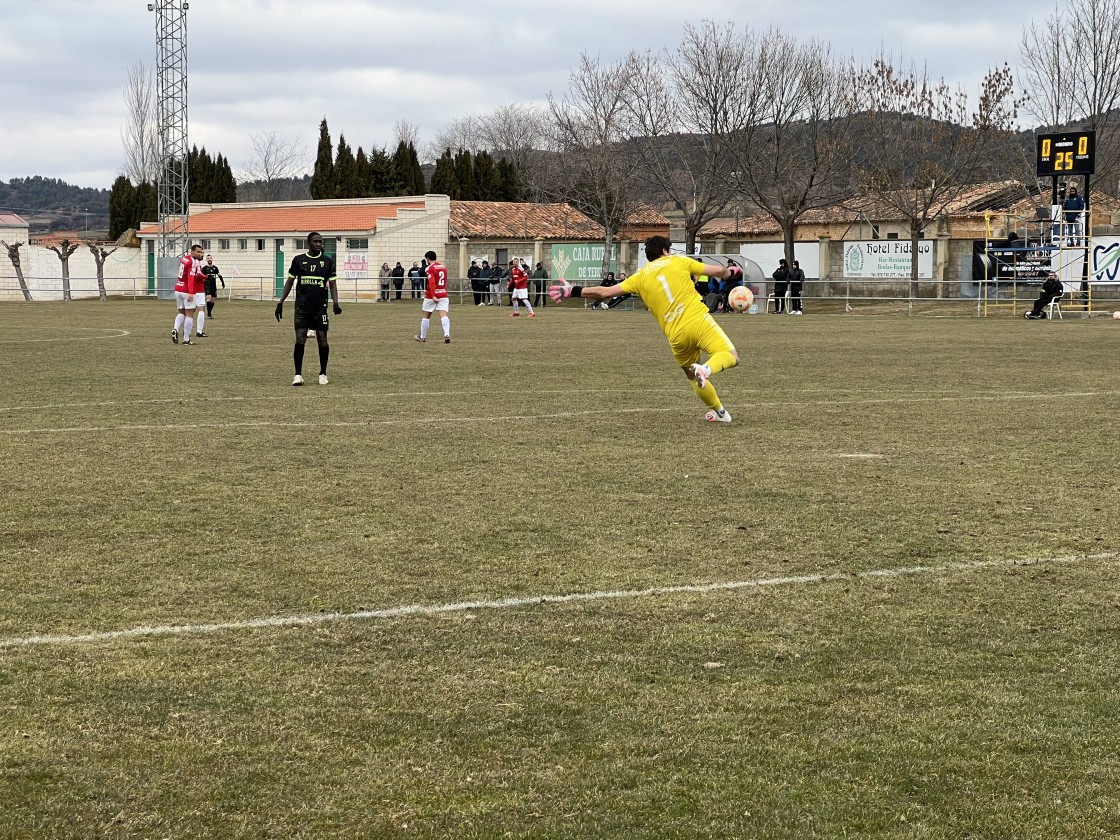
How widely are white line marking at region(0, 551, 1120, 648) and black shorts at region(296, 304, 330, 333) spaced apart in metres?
11.0

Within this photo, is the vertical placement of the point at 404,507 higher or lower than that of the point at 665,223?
lower

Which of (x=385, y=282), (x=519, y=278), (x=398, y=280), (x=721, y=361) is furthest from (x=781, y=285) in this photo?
(x=721, y=361)

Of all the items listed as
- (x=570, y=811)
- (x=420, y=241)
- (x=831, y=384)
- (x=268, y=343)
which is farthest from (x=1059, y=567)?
(x=420, y=241)

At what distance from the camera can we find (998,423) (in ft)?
43.9

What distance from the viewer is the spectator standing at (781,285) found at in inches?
1716

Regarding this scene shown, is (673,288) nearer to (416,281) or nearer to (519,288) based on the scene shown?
(519,288)

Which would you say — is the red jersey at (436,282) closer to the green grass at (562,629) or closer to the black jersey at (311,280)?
the black jersey at (311,280)

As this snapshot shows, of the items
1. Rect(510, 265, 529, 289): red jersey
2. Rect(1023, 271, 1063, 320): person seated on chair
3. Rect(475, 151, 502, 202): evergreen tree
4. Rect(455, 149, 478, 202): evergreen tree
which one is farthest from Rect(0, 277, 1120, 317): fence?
Rect(475, 151, 502, 202): evergreen tree

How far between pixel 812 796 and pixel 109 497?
620cm

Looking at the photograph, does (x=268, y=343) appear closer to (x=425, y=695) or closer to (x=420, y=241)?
(x=425, y=695)

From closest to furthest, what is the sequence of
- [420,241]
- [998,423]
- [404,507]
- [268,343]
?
[404,507], [998,423], [268,343], [420,241]

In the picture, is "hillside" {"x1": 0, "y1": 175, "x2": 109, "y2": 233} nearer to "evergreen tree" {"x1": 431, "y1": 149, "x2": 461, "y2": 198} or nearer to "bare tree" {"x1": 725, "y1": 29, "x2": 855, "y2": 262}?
"evergreen tree" {"x1": 431, "y1": 149, "x2": 461, "y2": 198}

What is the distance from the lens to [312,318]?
17.0 metres

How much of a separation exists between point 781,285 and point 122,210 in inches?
2192
